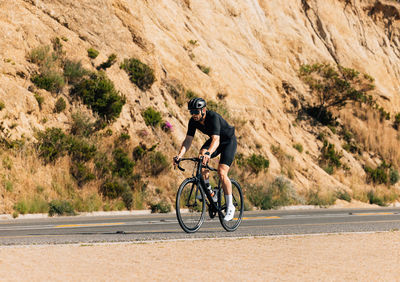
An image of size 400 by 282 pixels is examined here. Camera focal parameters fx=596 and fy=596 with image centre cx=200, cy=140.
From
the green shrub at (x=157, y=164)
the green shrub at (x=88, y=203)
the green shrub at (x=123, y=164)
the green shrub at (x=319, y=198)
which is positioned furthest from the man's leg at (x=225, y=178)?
the green shrub at (x=319, y=198)

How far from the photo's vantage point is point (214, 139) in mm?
9555

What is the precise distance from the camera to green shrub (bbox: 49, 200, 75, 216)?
16.7m

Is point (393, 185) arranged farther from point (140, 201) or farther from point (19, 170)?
point (19, 170)

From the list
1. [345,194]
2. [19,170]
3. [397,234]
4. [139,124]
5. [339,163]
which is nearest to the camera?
[397,234]

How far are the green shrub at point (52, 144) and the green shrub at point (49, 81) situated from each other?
2.23 meters

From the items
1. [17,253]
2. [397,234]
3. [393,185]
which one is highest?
[397,234]

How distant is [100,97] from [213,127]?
13061mm

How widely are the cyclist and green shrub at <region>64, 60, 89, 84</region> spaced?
13.1m

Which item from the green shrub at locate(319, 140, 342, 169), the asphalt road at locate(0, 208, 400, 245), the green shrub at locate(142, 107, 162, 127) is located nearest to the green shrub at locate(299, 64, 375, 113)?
the green shrub at locate(319, 140, 342, 169)

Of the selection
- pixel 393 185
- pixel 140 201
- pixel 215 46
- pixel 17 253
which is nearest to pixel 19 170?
pixel 140 201

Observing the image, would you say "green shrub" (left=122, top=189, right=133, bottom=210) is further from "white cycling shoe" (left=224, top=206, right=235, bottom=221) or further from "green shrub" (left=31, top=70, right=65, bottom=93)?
"white cycling shoe" (left=224, top=206, right=235, bottom=221)

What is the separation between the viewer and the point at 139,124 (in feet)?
74.9

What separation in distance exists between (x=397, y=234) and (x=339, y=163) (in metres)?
22.4

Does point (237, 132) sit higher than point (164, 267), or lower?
lower
